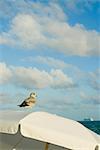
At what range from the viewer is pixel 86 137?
6125mm

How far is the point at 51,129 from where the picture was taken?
605 cm

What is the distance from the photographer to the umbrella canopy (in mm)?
5848

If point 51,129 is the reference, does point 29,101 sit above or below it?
above

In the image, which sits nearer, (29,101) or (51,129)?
(51,129)

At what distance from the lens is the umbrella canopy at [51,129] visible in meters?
5.85

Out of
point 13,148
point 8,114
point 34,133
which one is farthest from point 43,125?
point 13,148

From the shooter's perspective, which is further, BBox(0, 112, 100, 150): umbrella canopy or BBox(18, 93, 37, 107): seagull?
BBox(18, 93, 37, 107): seagull

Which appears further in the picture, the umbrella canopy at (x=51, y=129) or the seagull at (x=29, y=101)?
the seagull at (x=29, y=101)

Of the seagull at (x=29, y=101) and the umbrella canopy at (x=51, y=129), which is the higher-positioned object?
the seagull at (x=29, y=101)

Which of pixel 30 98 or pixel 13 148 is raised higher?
pixel 30 98

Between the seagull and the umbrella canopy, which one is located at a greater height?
the seagull

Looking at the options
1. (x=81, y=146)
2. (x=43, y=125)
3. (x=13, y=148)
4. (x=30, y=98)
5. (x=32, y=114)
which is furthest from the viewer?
(x=30, y=98)

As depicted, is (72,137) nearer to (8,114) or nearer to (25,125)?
(25,125)

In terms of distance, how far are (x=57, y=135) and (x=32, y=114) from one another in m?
0.86
